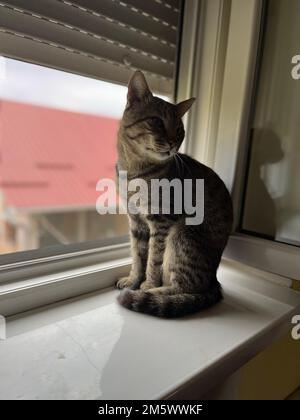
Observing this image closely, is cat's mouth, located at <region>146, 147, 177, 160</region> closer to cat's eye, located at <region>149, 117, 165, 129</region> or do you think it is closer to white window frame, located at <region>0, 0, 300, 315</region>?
cat's eye, located at <region>149, 117, 165, 129</region>

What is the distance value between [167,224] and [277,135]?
19.2 inches

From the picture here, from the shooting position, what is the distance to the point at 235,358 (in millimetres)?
646

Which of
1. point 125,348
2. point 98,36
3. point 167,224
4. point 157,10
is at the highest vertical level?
point 157,10

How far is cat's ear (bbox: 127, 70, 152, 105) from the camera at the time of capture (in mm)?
786

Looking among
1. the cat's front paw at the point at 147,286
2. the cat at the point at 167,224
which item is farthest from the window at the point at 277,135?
the cat's front paw at the point at 147,286

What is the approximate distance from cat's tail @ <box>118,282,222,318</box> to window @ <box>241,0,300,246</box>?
0.38 metres

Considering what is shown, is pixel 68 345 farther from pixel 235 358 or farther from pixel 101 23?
pixel 101 23

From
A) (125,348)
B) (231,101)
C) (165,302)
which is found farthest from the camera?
(231,101)

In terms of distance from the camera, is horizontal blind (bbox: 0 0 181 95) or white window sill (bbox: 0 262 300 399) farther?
horizontal blind (bbox: 0 0 181 95)

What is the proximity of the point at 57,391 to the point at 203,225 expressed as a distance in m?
0.54

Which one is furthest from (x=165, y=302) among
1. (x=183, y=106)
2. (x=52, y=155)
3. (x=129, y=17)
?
(x=129, y=17)

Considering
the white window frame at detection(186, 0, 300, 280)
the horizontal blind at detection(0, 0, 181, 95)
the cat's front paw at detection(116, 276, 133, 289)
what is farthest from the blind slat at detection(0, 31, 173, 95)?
the cat's front paw at detection(116, 276, 133, 289)

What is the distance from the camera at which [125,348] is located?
0.62 m

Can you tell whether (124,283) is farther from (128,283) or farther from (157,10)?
(157,10)
